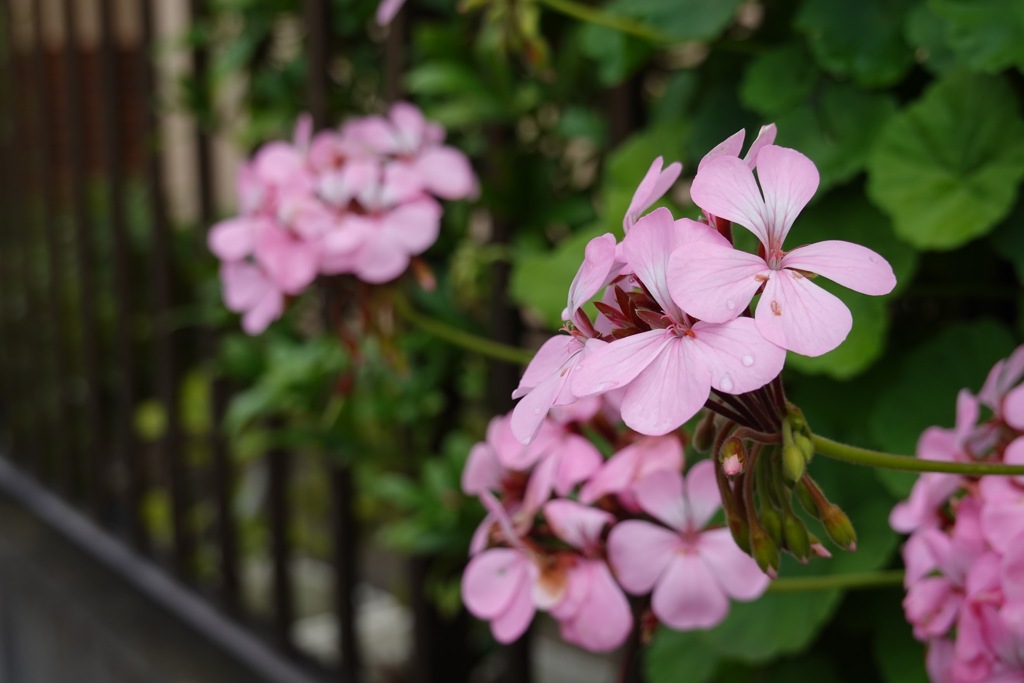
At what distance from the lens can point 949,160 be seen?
0.83m

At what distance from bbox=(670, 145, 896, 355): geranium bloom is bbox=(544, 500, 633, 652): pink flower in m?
0.22

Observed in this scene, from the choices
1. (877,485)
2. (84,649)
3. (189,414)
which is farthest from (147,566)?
(877,485)

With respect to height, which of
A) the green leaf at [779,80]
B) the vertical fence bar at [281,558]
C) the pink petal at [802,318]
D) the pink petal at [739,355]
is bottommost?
the vertical fence bar at [281,558]

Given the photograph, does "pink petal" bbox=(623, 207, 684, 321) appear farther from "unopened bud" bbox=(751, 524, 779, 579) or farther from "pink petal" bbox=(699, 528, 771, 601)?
"pink petal" bbox=(699, 528, 771, 601)

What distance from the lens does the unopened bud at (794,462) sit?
44 centimetres

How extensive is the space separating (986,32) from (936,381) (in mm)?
263

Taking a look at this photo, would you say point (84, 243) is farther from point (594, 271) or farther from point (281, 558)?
point (594, 271)

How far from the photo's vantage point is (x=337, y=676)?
1674mm

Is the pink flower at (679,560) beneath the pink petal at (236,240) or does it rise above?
beneath

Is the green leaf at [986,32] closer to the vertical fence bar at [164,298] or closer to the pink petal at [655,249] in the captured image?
the pink petal at [655,249]

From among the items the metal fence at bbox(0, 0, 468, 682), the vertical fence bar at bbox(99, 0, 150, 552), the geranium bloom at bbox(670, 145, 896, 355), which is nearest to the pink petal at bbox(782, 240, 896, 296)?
Result: the geranium bloom at bbox(670, 145, 896, 355)

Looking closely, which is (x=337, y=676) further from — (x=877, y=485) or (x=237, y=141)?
(x=877, y=485)

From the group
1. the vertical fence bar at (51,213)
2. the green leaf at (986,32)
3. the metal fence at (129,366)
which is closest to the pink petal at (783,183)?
the green leaf at (986,32)

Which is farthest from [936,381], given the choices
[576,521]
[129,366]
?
[129,366]
